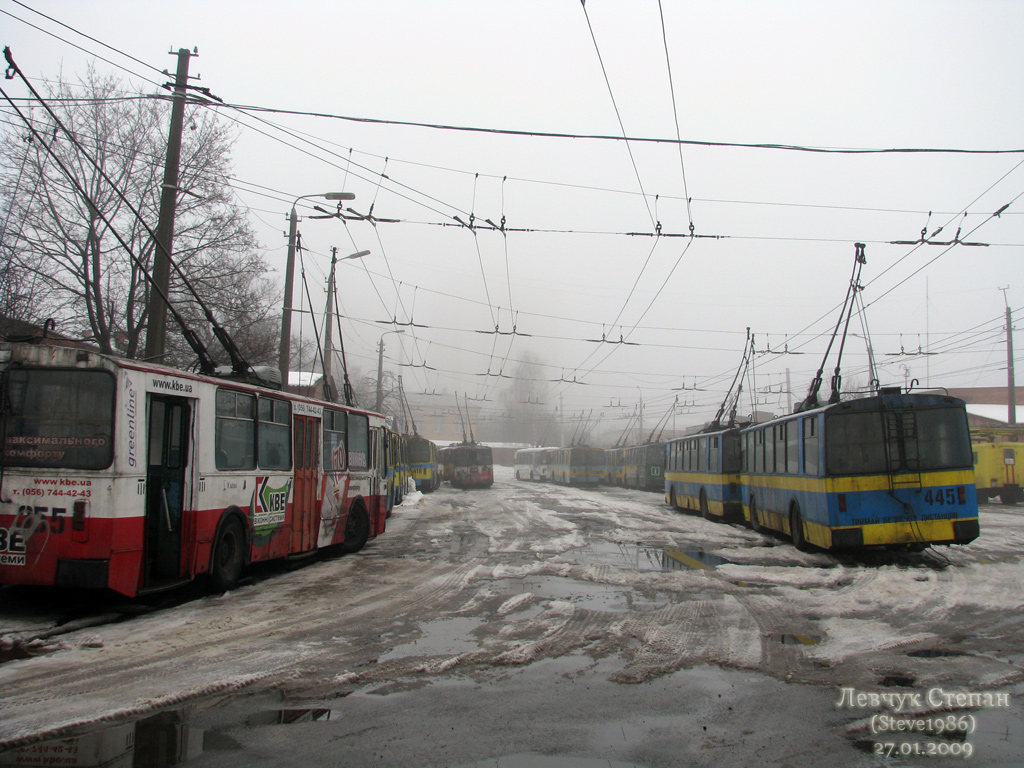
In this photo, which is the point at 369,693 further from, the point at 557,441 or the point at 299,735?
the point at 557,441

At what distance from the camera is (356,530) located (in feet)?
48.0

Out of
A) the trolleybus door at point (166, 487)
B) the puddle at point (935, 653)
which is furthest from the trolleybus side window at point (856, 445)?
the trolleybus door at point (166, 487)

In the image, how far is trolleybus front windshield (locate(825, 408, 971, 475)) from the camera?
40.2 ft

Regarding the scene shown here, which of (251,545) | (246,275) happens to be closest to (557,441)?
(246,275)

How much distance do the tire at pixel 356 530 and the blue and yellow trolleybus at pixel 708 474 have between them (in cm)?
Result: 1050

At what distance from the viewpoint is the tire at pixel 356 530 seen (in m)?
14.4

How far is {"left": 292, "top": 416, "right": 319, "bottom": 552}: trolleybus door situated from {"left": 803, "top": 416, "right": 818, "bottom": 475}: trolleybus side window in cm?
824

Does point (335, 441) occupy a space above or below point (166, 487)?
above

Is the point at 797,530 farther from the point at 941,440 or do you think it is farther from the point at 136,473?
the point at 136,473

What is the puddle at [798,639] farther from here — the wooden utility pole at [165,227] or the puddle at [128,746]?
the wooden utility pole at [165,227]

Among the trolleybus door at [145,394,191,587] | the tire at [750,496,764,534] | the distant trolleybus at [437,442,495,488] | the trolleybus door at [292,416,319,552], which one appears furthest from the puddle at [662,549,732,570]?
the distant trolleybus at [437,442,495,488]

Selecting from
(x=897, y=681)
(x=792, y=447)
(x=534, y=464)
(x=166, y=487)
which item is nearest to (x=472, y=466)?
(x=534, y=464)

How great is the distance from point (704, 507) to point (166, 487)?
17.6 metres

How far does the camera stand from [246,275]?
86.1 ft
